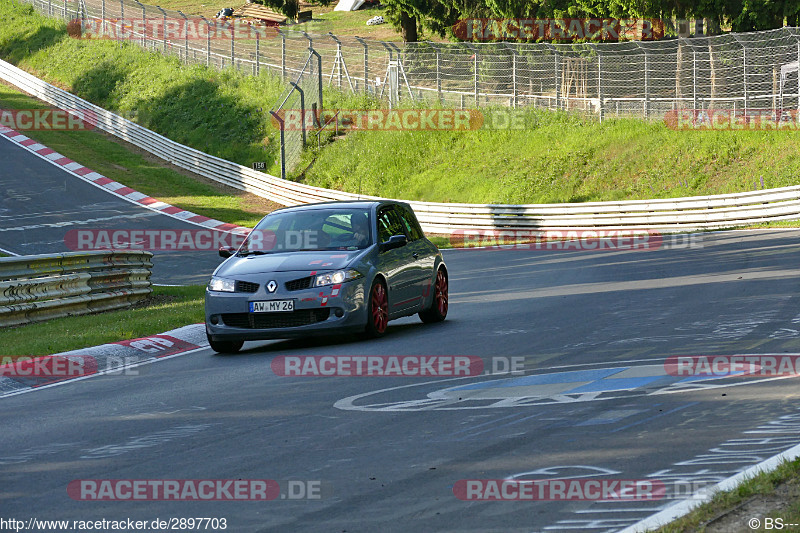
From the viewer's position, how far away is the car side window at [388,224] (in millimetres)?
12598

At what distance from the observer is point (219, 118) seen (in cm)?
4797

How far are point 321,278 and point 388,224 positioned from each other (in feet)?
5.99

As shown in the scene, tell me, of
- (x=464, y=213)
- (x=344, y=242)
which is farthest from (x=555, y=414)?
(x=464, y=213)

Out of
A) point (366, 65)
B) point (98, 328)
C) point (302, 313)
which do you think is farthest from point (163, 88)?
point (302, 313)

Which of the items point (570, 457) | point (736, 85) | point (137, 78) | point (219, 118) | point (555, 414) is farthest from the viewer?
point (137, 78)

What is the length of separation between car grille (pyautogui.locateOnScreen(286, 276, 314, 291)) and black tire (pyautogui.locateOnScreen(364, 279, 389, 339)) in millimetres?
666

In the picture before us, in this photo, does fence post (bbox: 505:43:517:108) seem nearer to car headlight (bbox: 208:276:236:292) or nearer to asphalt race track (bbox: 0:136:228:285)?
asphalt race track (bbox: 0:136:228:285)

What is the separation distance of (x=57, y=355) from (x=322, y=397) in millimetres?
4210

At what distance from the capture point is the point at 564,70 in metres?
36.4

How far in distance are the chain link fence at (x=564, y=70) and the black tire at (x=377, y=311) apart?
21.9m

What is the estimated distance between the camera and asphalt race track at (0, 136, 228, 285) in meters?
Answer: 25.4

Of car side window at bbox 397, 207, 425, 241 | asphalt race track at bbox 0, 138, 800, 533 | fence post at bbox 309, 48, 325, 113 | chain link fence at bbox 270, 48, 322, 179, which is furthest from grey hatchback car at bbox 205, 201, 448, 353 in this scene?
fence post at bbox 309, 48, 325, 113

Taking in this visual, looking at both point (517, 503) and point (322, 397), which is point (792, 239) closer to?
point (322, 397)

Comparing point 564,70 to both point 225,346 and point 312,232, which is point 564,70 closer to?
point 312,232
